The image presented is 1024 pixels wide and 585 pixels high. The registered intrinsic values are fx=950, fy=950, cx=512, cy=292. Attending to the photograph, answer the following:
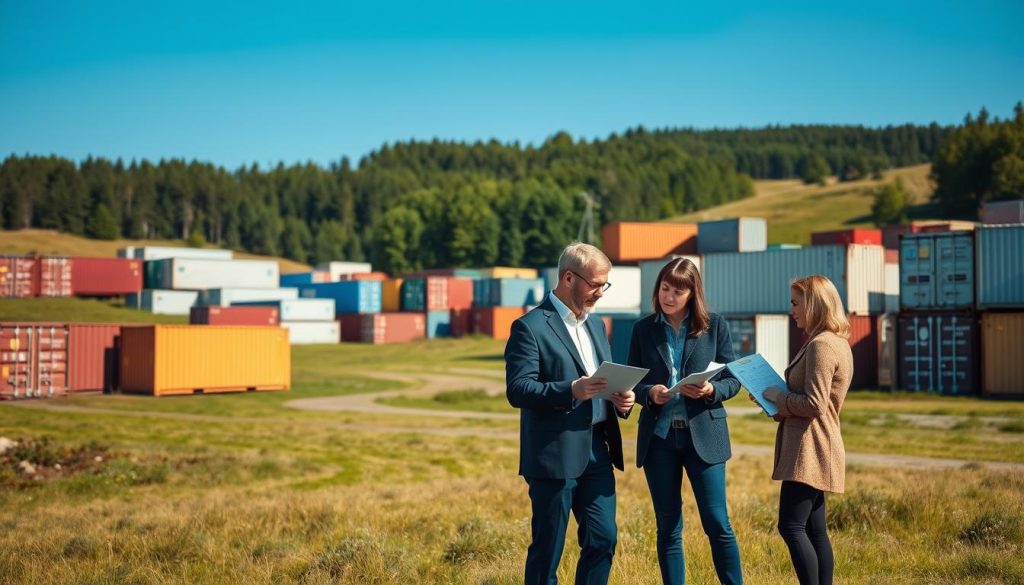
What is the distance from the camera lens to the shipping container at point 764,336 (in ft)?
109

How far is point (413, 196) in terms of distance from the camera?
13288cm

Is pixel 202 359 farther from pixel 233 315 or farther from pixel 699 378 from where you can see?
pixel 699 378

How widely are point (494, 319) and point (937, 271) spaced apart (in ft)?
132

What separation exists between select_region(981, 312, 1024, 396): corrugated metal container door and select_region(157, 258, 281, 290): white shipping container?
55286 mm

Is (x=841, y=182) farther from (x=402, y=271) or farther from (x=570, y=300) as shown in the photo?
(x=570, y=300)

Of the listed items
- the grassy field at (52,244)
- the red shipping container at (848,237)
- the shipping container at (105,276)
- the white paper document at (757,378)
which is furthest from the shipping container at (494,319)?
the white paper document at (757,378)

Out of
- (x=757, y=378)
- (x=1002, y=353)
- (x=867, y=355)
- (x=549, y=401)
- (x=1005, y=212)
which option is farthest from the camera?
(x=1005, y=212)

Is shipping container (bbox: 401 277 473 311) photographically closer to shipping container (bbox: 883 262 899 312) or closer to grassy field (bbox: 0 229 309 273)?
grassy field (bbox: 0 229 309 273)

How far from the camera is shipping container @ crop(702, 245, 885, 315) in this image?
3397cm

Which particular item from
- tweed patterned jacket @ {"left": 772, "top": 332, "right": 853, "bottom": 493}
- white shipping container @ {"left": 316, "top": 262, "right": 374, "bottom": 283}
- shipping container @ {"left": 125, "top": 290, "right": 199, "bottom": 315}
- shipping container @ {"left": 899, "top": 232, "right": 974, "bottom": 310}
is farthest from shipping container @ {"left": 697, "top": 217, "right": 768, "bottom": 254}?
white shipping container @ {"left": 316, "top": 262, "right": 374, "bottom": 283}

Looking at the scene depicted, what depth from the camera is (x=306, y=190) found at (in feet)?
505

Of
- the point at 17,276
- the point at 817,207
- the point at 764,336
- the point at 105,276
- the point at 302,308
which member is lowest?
the point at 764,336

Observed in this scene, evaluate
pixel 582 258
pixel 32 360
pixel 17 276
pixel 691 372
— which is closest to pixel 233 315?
pixel 17 276

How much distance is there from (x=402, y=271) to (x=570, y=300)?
11593 centimetres
